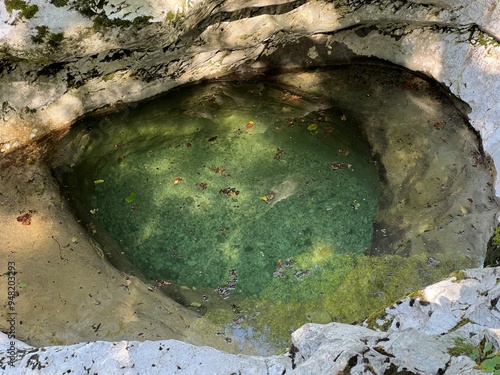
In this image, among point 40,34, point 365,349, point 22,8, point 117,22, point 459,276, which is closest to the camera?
Result: point 365,349

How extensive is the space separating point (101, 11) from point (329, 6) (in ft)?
10.6

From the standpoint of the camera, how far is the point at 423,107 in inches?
294

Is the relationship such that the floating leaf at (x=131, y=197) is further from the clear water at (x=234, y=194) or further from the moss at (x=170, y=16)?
the moss at (x=170, y=16)

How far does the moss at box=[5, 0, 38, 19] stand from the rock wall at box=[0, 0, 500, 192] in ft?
0.04

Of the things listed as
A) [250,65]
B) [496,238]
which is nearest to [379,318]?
[496,238]

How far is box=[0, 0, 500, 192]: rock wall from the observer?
5.14 m

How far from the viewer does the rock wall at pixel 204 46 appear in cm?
A: 514

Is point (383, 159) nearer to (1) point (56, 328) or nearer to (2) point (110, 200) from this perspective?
(2) point (110, 200)

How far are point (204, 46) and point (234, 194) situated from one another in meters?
2.00

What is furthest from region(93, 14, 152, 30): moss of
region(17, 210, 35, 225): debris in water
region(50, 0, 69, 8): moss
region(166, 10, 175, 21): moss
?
region(17, 210, 35, 225): debris in water

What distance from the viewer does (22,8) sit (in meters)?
4.87

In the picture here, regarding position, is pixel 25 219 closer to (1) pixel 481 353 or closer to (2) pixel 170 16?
(2) pixel 170 16

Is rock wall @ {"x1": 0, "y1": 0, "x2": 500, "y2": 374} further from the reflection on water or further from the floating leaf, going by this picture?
the floating leaf

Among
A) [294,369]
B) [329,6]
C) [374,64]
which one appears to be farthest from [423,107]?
[294,369]
